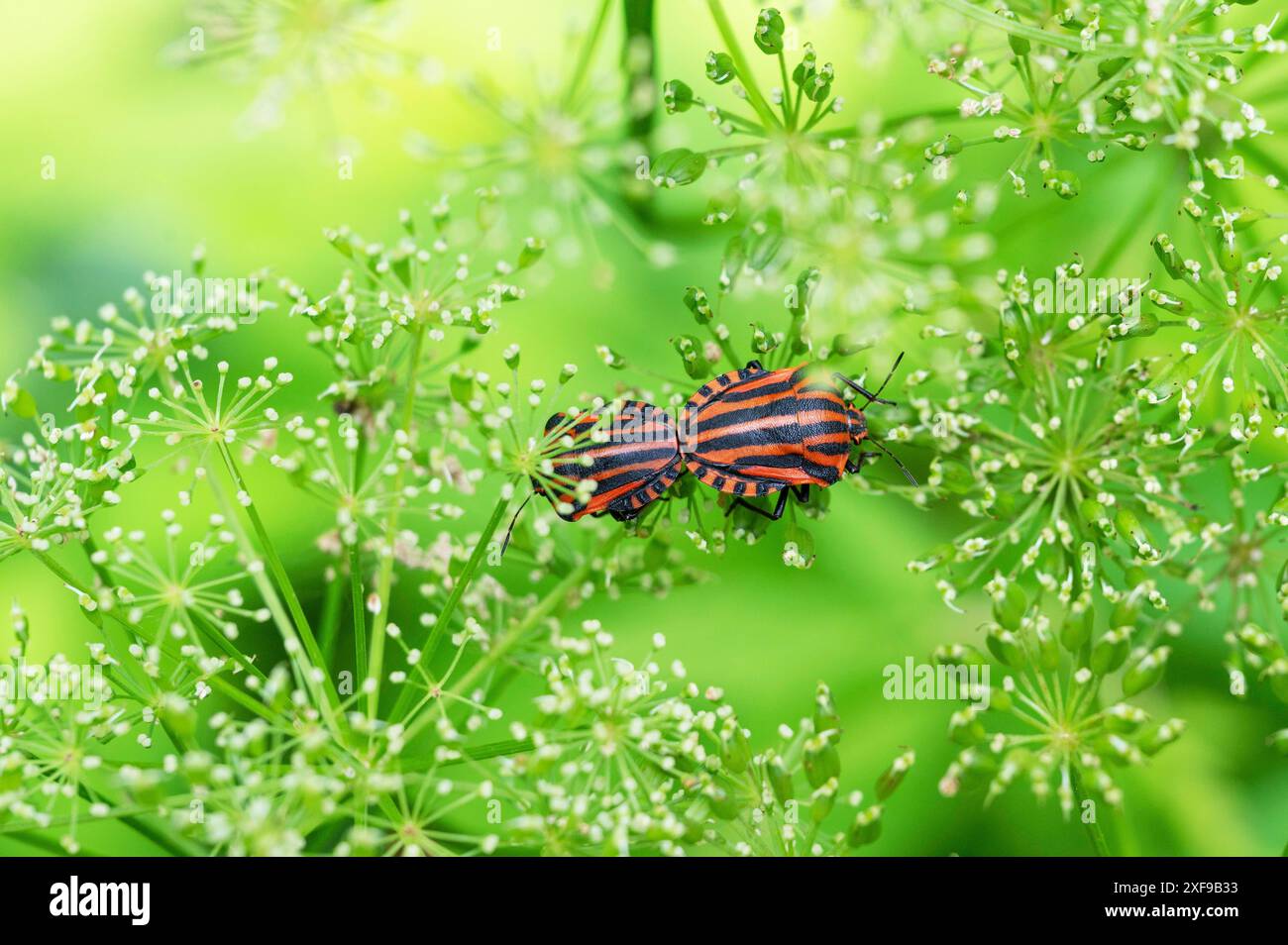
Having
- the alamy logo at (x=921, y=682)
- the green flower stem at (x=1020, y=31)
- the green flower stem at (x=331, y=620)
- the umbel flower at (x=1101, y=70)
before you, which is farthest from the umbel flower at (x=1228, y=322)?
the green flower stem at (x=331, y=620)

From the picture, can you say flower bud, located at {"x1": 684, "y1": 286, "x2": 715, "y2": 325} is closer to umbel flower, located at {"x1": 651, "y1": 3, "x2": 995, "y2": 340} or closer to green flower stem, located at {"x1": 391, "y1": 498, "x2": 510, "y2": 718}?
umbel flower, located at {"x1": 651, "y1": 3, "x2": 995, "y2": 340}

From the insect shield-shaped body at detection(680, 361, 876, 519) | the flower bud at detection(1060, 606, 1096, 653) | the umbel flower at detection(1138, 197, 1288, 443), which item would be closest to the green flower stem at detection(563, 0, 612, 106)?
the insect shield-shaped body at detection(680, 361, 876, 519)

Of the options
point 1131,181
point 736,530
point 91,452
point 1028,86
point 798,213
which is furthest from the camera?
point 1131,181

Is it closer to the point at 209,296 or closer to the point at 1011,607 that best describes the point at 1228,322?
the point at 1011,607
